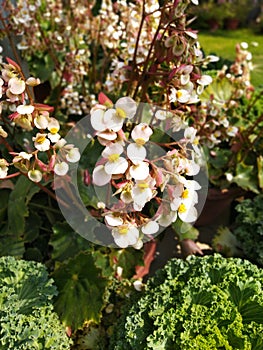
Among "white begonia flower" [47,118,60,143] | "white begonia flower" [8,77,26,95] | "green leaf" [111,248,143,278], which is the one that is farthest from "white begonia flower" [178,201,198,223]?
"green leaf" [111,248,143,278]

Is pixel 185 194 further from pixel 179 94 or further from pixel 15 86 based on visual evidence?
pixel 15 86

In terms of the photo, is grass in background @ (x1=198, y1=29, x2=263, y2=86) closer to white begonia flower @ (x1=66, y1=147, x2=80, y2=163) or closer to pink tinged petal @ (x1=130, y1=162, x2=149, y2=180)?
white begonia flower @ (x1=66, y1=147, x2=80, y2=163)

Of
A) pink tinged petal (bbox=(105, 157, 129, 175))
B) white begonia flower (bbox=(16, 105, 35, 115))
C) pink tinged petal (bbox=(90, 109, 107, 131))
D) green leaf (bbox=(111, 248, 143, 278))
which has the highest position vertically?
pink tinged petal (bbox=(90, 109, 107, 131))

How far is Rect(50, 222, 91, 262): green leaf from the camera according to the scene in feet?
5.60

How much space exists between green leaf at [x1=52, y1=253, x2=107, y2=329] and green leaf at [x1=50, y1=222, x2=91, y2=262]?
0.13 meters

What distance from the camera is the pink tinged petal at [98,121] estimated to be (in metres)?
1.05

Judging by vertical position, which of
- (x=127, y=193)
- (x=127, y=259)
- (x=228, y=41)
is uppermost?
(x=127, y=193)

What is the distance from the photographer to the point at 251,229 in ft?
6.09

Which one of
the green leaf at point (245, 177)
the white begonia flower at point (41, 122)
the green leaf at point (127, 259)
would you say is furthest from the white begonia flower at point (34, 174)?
the green leaf at point (245, 177)

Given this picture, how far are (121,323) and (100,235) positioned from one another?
11.8 inches

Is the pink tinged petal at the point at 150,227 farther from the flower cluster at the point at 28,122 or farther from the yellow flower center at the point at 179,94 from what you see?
the yellow flower center at the point at 179,94

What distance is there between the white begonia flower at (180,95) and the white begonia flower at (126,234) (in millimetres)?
395

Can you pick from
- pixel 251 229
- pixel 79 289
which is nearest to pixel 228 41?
pixel 251 229

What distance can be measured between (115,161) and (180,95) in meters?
0.36
